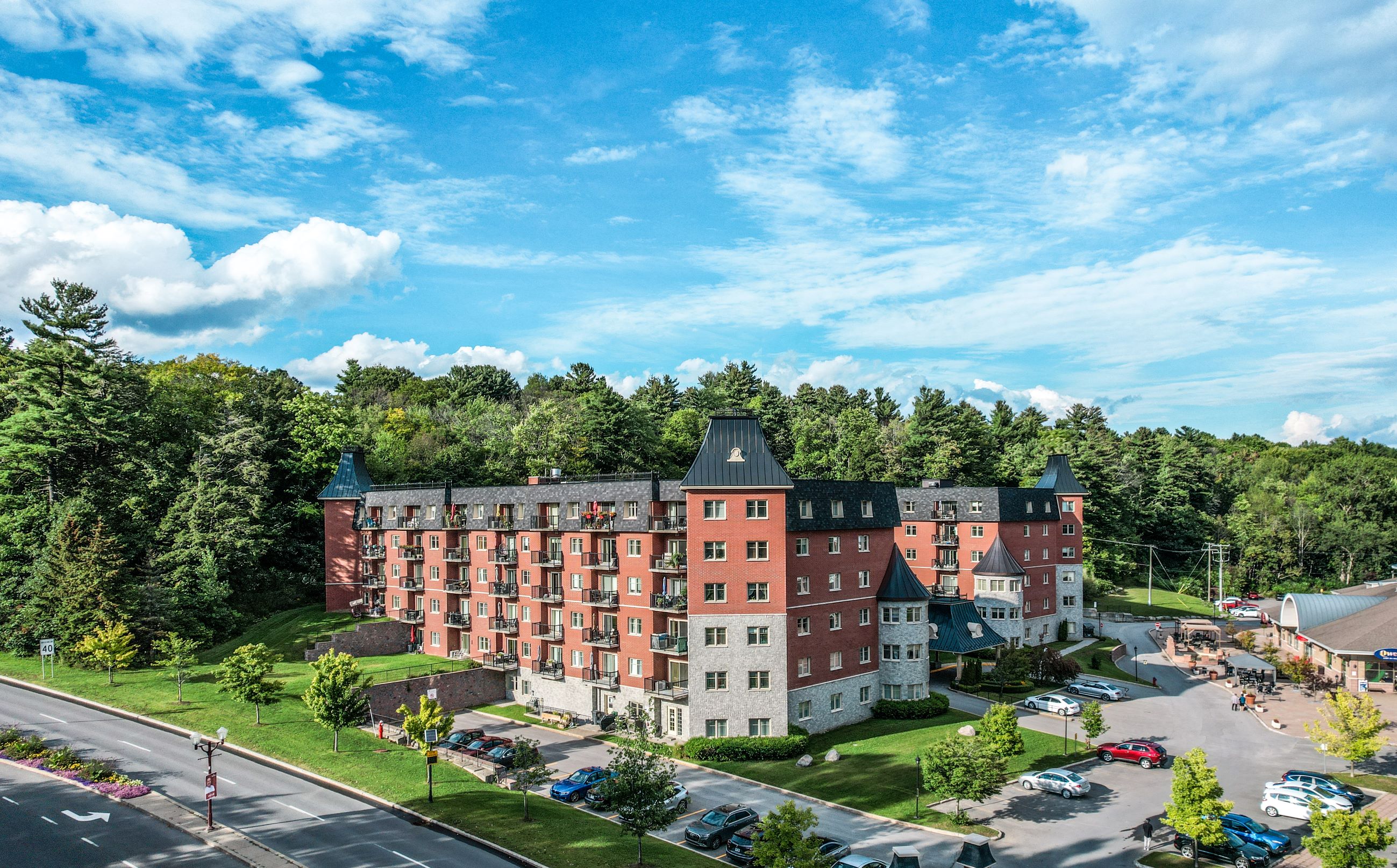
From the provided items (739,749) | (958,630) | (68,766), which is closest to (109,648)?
(68,766)

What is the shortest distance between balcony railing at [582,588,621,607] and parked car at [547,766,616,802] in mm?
14504

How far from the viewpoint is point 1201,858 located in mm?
36875

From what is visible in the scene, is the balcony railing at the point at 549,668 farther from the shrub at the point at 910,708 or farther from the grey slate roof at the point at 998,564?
the grey slate roof at the point at 998,564

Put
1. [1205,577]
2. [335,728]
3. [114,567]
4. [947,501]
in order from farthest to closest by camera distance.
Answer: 1. [1205,577]
2. [947,501]
3. [114,567]
4. [335,728]

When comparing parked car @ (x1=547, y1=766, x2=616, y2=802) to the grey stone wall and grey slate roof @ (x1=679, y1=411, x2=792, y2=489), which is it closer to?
grey slate roof @ (x1=679, y1=411, x2=792, y2=489)

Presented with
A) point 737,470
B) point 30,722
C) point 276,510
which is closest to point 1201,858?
point 737,470

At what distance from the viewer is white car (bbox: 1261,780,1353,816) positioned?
4012 cm

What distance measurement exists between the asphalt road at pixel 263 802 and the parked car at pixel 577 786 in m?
8.19

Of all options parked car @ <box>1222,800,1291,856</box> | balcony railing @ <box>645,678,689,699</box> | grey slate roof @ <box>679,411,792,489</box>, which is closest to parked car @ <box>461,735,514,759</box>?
balcony railing @ <box>645,678,689,699</box>

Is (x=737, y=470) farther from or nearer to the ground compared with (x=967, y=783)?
farther from the ground

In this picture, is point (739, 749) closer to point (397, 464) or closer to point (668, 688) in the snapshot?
point (668, 688)

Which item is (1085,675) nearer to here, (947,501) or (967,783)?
(947,501)

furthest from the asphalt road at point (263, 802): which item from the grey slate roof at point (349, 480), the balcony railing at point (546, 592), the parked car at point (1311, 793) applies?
the parked car at point (1311, 793)

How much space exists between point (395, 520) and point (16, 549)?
2899cm
